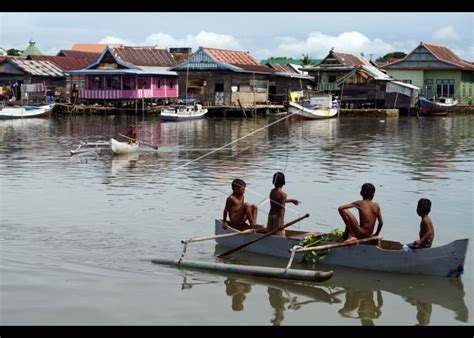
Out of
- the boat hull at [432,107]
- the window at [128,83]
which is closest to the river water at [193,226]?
the window at [128,83]

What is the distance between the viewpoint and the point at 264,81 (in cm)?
5834

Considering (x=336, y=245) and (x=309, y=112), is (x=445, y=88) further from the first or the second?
(x=336, y=245)

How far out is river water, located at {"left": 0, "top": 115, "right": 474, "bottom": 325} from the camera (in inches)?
353

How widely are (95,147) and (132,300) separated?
1876 cm

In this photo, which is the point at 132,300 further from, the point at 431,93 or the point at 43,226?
the point at 431,93

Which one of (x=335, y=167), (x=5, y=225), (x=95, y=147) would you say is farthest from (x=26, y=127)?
(x=5, y=225)

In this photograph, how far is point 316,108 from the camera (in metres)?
52.1

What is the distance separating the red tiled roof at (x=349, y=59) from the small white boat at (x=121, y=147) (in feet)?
121

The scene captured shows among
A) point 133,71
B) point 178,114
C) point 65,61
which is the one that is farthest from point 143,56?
point 178,114

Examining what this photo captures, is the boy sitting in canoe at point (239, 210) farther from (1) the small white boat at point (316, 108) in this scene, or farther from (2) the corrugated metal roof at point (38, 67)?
(2) the corrugated metal roof at point (38, 67)

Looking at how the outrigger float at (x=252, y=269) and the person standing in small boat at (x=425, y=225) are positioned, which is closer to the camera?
the outrigger float at (x=252, y=269)

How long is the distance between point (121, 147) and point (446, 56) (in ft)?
143

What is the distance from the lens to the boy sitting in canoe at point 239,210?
37.4 feet

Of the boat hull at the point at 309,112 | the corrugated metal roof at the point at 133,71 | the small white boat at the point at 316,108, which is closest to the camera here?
the boat hull at the point at 309,112
